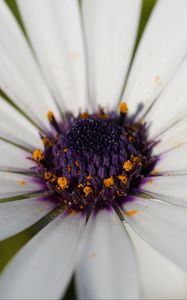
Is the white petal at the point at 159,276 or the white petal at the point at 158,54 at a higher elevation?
the white petal at the point at 158,54

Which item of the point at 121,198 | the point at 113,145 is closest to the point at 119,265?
the point at 121,198

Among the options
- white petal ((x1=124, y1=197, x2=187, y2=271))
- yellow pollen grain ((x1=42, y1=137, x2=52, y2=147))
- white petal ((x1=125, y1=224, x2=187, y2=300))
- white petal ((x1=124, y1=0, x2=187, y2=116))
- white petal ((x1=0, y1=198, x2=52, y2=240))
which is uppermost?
white petal ((x1=124, y1=0, x2=187, y2=116))

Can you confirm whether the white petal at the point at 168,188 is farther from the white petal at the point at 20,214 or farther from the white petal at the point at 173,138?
the white petal at the point at 20,214

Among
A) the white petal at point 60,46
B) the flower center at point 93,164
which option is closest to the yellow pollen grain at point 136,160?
the flower center at point 93,164

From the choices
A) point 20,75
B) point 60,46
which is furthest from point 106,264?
point 60,46

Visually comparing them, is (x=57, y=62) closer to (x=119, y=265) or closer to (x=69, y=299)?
(x=69, y=299)

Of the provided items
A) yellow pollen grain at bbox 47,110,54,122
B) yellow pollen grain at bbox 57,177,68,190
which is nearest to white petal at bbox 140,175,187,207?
yellow pollen grain at bbox 57,177,68,190

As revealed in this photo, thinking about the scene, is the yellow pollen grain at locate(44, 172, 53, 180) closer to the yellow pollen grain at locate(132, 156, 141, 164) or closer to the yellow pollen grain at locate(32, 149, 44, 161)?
the yellow pollen grain at locate(32, 149, 44, 161)
